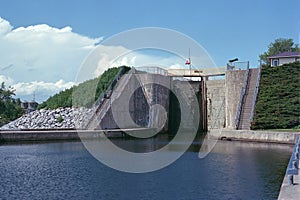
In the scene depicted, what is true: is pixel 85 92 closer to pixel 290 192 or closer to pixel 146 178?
pixel 146 178

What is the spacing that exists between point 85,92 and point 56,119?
514 centimetres

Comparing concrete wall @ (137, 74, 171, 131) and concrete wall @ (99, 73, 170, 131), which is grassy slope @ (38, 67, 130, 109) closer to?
concrete wall @ (99, 73, 170, 131)

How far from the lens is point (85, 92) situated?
135 feet

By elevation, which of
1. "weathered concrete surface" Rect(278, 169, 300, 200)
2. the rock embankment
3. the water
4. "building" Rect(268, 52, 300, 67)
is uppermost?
"building" Rect(268, 52, 300, 67)

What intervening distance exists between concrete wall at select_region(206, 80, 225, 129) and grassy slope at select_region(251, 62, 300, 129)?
5.88m

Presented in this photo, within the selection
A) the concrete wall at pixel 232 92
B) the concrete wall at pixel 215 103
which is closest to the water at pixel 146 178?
the concrete wall at pixel 232 92

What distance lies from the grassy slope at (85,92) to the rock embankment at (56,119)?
4.11ft

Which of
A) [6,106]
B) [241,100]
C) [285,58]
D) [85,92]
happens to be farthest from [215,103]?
[6,106]

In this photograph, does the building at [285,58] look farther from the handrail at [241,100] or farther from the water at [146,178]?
the water at [146,178]

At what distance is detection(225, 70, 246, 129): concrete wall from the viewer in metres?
36.9

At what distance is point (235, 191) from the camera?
12680 millimetres

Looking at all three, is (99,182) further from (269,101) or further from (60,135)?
(269,101)

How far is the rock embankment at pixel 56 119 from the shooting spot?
3558cm

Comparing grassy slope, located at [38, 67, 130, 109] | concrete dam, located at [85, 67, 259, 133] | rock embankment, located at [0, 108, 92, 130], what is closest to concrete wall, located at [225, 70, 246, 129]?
concrete dam, located at [85, 67, 259, 133]
